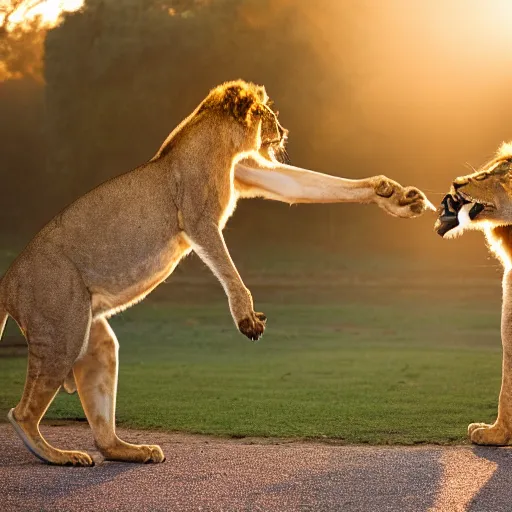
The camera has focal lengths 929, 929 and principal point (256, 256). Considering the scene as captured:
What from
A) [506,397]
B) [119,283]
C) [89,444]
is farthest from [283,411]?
[119,283]

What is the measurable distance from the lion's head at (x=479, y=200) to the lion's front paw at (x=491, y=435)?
3.69ft

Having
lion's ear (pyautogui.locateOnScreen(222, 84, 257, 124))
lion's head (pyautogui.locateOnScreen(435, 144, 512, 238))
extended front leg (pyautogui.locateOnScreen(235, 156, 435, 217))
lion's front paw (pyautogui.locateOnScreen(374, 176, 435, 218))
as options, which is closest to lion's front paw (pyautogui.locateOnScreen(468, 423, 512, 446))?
lion's head (pyautogui.locateOnScreen(435, 144, 512, 238))

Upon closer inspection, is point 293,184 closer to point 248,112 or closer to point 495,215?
point 248,112

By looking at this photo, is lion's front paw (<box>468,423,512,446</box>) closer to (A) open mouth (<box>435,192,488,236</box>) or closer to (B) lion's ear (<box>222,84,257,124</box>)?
(A) open mouth (<box>435,192,488,236</box>)

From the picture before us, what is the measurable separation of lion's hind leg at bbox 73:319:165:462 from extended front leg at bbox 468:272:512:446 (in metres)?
1.83

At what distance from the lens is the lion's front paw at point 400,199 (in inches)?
180

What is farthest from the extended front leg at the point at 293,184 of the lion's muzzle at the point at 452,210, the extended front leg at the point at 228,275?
the extended front leg at the point at 228,275

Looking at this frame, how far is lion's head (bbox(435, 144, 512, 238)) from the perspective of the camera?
Result: 480 centimetres

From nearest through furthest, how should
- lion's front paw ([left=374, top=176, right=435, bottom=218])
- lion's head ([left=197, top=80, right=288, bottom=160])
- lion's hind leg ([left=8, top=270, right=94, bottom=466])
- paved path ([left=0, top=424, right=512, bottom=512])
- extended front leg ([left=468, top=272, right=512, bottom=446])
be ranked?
paved path ([left=0, top=424, right=512, bottom=512])
lion's hind leg ([left=8, top=270, right=94, bottom=466])
lion's front paw ([left=374, top=176, right=435, bottom=218])
lion's head ([left=197, top=80, right=288, bottom=160])
extended front leg ([left=468, top=272, right=512, bottom=446])

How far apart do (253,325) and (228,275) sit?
1.03 feet

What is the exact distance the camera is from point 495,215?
4.84 m

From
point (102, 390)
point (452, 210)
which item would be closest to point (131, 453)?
point (102, 390)

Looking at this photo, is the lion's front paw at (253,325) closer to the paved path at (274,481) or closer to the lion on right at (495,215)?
the paved path at (274,481)

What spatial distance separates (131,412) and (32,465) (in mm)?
2561
